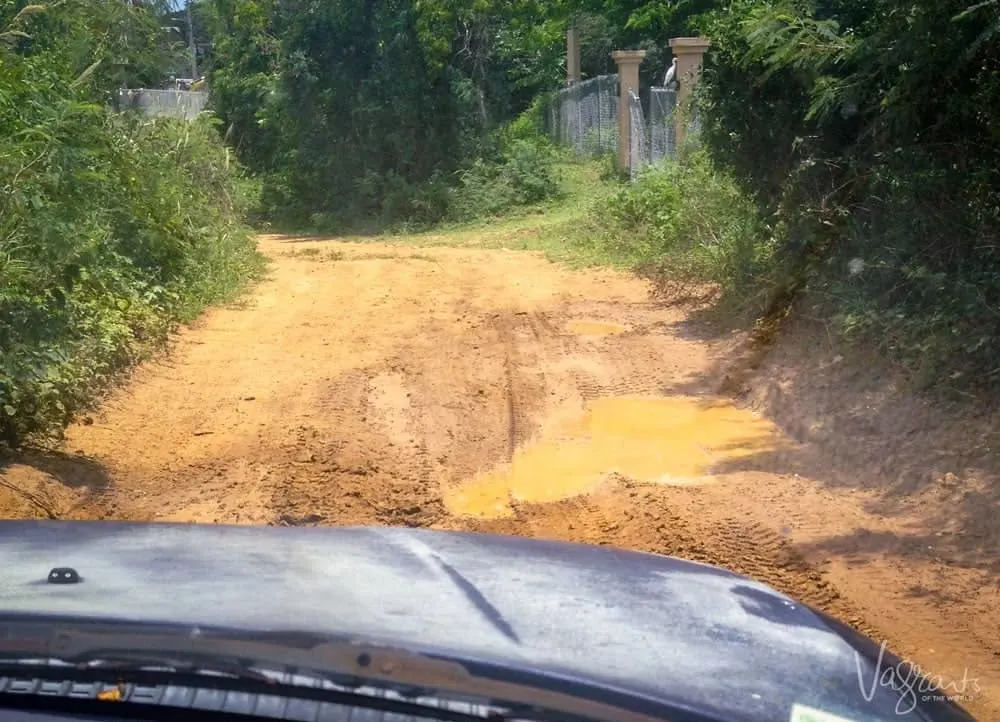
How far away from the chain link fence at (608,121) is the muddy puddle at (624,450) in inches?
345

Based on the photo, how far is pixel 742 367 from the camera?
966 centimetres

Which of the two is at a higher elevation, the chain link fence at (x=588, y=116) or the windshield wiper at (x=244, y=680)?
the windshield wiper at (x=244, y=680)

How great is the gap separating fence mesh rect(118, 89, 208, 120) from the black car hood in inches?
622

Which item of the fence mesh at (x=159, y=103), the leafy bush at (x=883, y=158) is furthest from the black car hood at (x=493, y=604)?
the fence mesh at (x=159, y=103)

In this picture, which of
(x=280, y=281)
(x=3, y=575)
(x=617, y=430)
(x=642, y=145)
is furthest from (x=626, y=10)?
(x=3, y=575)

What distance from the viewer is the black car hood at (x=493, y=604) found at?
1.89 m

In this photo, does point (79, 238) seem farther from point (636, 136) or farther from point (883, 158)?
point (636, 136)

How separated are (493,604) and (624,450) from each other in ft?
18.5

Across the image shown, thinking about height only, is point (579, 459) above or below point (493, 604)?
below

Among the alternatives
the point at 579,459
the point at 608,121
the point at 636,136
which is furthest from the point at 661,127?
the point at 579,459

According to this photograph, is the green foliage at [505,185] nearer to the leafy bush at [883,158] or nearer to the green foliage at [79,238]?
the green foliage at [79,238]

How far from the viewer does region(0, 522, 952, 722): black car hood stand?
1894 millimetres

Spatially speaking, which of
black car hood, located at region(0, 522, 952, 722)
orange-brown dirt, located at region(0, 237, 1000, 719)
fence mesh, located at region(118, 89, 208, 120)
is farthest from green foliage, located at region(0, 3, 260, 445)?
black car hood, located at region(0, 522, 952, 722)

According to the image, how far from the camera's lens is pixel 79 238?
782 cm
